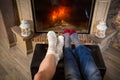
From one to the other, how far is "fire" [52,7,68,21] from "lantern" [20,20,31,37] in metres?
0.35

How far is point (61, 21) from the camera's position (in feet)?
5.94

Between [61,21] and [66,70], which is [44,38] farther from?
[66,70]

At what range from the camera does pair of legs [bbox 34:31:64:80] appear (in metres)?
0.90

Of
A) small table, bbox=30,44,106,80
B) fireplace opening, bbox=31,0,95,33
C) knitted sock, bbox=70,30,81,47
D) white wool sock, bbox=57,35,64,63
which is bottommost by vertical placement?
small table, bbox=30,44,106,80

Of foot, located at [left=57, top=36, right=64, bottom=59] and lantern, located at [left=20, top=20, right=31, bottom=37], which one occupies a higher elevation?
lantern, located at [left=20, top=20, right=31, bottom=37]

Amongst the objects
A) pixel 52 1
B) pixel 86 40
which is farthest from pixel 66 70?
pixel 52 1

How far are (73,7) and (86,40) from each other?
1.46 feet

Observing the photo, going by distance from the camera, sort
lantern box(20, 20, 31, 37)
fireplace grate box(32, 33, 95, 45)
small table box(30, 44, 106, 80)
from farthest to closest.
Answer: fireplace grate box(32, 33, 95, 45), lantern box(20, 20, 31, 37), small table box(30, 44, 106, 80)

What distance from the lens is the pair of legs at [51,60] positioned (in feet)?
2.97

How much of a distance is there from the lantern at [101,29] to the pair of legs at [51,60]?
0.49 metres

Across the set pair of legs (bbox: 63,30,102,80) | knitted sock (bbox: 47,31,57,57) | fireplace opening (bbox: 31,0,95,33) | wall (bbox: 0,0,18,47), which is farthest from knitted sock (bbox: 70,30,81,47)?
wall (bbox: 0,0,18,47)

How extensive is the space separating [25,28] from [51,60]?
2.22 feet

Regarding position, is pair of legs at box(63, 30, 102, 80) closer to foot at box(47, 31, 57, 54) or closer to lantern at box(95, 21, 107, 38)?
foot at box(47, 31, 57, 54)

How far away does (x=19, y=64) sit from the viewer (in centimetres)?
161
